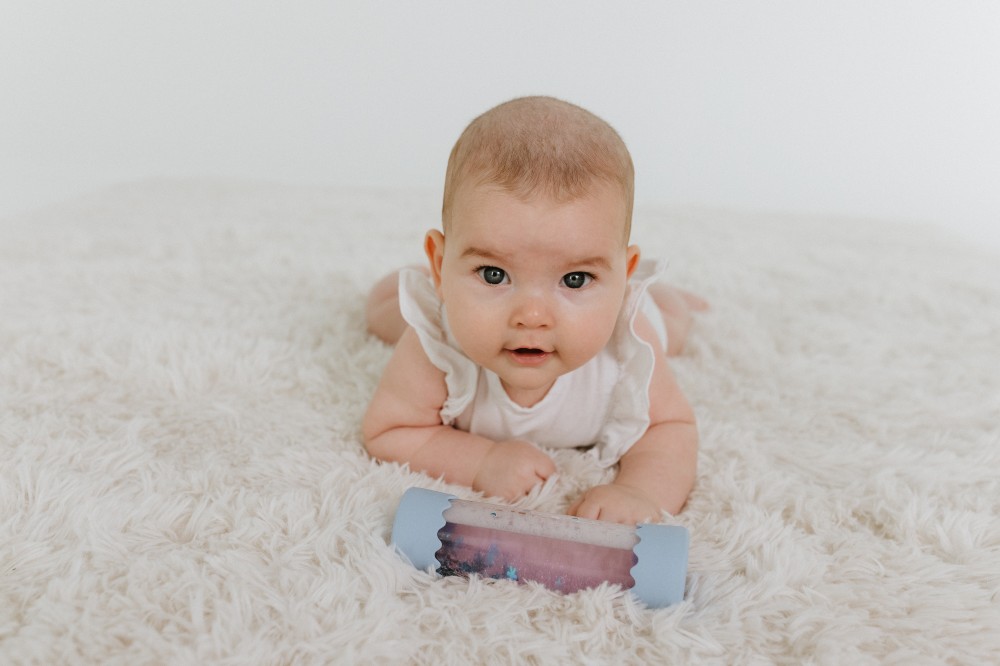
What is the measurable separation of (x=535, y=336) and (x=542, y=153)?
198 millimetres

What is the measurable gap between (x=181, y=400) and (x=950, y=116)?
3557mm

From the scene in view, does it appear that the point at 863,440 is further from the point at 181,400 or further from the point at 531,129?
the point at 181,400

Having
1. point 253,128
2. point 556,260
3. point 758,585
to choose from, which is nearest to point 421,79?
point 253,128

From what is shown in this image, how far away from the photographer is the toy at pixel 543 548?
0.83m

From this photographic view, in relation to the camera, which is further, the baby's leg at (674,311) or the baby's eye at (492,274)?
the baby's leg at (674,311)

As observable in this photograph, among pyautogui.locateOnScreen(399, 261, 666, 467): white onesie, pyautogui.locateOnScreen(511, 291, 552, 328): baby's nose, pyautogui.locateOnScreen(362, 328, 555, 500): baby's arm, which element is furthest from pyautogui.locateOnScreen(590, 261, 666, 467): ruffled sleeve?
pyautogui.locateOnScreen(511, 291, 552, 328): baby's nose

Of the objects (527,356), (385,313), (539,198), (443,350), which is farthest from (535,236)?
(385,313)

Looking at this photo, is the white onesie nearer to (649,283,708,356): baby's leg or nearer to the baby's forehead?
the baby's forehead

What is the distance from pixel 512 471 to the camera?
1.03 meters

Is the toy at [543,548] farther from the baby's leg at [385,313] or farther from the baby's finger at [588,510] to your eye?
the baby's leg at [385,313]

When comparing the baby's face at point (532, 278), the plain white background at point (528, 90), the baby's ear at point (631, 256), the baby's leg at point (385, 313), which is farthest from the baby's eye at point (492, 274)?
the plain white background at point (528, 90)

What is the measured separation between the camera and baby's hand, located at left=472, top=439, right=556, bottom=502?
1.02 metres

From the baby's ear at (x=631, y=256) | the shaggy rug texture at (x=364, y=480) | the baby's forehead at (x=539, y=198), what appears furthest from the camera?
the baby's ear at (x=631, y=256)

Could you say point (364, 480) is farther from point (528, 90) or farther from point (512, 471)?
point (528, 90)
